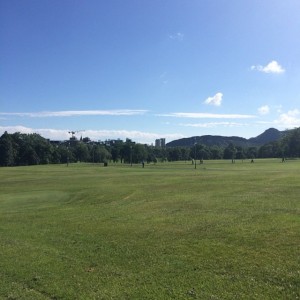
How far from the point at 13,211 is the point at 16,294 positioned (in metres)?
15.7

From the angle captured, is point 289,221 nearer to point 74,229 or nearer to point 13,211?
point 74,229

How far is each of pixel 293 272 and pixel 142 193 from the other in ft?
68.7

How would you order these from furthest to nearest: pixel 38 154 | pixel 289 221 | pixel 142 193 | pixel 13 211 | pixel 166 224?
pixel 38 154
pixel 142 193
pixel 13 211
pixel 166 224
pixel 289 221

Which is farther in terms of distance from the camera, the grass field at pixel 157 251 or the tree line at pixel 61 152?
the tree line at pixel 61 152

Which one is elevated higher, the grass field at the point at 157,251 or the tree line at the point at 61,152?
the tree line at the point at 61,152

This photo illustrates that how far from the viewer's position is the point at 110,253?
1335 cm

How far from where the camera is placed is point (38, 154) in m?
161

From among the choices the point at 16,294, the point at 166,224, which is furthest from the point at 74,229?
the point at 16,294

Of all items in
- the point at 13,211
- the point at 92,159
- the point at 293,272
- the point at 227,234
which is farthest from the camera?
the point at 92,159

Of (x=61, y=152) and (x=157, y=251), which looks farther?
Result: (x=61, y=152)

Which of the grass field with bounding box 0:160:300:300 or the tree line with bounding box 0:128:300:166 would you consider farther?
the tree line with bounding box 0:128:300:166

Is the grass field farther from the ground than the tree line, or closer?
closer

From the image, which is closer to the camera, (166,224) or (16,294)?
(16,294)

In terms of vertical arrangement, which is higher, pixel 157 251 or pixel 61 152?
pixel 61 152
